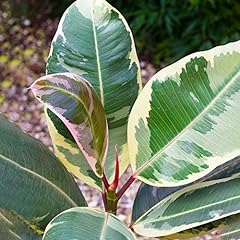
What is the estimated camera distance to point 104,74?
2.67 ft

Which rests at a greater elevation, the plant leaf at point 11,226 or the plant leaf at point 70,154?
the plant leaf at point 70,154

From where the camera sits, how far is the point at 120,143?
0.83 metres

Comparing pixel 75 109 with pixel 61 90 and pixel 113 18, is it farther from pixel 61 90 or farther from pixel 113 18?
pixel 113 18

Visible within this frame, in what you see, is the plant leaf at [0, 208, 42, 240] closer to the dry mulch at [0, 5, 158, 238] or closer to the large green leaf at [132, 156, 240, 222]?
the large green leaf at [132, 156, 240, 222]

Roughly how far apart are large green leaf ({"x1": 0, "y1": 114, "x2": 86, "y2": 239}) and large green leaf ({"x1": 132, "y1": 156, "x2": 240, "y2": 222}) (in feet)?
0.27

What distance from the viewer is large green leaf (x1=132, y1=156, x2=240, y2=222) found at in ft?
2.65

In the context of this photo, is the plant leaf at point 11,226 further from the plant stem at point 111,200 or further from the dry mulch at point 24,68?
the dry mulch at point 24,68

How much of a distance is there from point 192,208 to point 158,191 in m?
0.09

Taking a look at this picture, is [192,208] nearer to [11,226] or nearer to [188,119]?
[188,119]

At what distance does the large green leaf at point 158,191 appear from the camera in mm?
806

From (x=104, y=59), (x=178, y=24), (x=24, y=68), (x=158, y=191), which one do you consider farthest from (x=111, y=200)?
(x=24, y=68)

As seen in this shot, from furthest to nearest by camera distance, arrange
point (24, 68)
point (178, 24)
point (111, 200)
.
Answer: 1. point (24, 68)
2. point (178, 24)
3. point (111, 200)

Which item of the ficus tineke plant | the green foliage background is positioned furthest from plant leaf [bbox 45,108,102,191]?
the green foliage background

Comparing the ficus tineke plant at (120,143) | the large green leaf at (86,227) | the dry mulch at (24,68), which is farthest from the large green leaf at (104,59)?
the dry mulch at (24,68)
